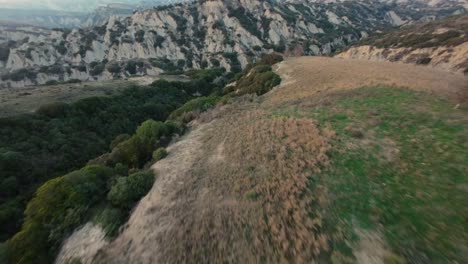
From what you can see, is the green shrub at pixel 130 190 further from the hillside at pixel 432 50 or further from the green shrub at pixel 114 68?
the green shrub at pixel 114 68

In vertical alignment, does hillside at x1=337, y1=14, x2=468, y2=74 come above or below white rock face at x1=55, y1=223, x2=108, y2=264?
above

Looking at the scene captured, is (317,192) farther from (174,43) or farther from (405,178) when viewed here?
(174,43)

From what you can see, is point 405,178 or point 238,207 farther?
point 405,178

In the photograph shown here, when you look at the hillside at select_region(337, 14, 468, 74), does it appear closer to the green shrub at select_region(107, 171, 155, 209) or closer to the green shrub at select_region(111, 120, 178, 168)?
the green shrub at select_region(111, 120, 178, 168)

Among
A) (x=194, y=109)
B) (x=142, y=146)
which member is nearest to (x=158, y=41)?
(x=194, y=109)

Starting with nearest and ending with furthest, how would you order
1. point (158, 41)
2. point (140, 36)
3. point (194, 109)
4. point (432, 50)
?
point (194, 109) < point (432, 50) < point (158, 41) < point (140, 36)

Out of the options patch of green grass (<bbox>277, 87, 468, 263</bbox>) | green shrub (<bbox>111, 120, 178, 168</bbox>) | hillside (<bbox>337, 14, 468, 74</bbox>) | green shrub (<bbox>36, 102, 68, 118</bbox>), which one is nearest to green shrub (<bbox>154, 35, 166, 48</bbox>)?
hillside (<bbox>337, 14, 468, 74</bbox>)

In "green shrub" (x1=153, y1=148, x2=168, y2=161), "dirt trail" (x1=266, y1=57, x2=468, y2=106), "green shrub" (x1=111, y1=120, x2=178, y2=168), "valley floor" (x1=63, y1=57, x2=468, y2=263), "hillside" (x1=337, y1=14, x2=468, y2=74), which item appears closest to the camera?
"valley floor" (x1=63, y1=57, x2=468, y2=263)
